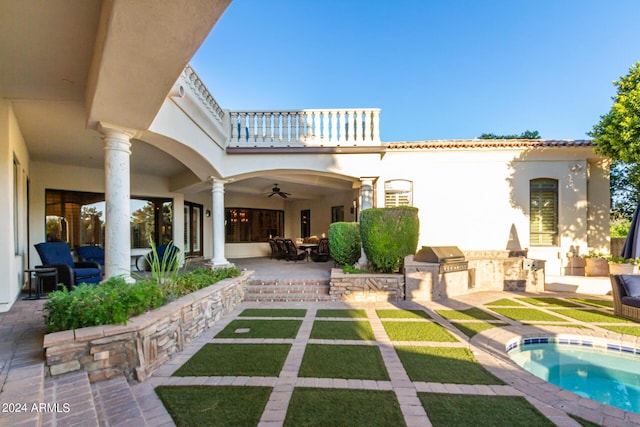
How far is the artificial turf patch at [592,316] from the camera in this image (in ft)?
16.1

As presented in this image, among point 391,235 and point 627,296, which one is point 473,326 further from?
point 627,296

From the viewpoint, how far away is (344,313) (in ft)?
17.9

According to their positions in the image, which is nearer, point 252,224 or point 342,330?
point 342,330

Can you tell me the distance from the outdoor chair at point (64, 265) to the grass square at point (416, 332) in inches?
222

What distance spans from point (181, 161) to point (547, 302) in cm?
875

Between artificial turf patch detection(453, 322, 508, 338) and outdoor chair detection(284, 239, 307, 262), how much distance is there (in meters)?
6.83

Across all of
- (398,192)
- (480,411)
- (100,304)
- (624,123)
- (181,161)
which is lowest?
(480,411)

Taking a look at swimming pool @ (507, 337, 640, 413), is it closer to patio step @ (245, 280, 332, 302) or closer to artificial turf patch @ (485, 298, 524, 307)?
artificial turf patch @ (485, 298, 524, 307)

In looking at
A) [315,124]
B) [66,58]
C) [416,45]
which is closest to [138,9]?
[66,58]

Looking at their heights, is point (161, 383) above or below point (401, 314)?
above

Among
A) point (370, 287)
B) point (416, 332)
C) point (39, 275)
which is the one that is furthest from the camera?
point (370, 287)

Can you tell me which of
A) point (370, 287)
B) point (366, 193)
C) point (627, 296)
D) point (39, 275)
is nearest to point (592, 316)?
point (627, 296)

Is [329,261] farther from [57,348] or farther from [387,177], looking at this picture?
[57,348]

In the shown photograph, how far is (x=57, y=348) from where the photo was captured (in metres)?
2.50
